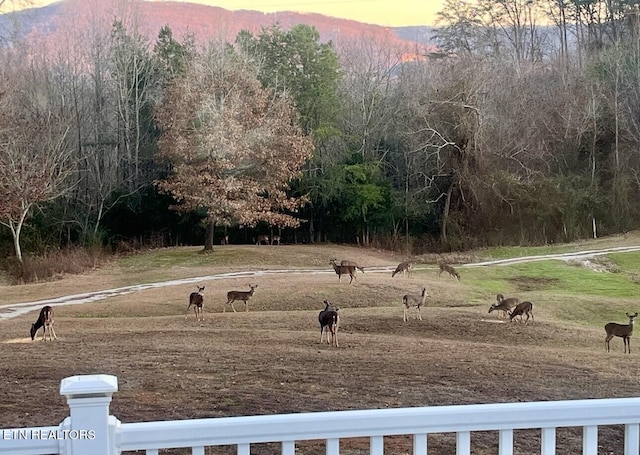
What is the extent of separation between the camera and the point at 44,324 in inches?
151

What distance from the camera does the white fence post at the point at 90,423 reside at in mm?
1284

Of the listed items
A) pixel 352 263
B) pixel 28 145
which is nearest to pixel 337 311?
pixel 352 263

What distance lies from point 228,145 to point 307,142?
26.2 inches

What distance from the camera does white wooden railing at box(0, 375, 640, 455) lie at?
1296 mm

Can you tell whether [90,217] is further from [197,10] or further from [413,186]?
[413,186]

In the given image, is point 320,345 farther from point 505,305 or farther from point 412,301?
point 505,305

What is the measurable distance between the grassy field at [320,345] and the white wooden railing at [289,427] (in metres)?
1.39

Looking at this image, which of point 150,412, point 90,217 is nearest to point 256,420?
point 150,412

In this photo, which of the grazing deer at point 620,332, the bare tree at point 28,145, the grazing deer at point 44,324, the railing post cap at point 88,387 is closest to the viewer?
the railing post cap at point 88,387

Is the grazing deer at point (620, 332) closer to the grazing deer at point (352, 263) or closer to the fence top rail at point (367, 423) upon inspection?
the grazing deer at point (352, 263)

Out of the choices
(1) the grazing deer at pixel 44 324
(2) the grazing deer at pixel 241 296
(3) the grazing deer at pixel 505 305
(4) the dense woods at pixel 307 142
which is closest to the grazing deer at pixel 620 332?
(3) the grazing deer at pixel 505 305

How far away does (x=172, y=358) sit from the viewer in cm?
356

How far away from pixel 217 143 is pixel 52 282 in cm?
151

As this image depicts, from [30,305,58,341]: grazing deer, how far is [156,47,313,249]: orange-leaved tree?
4.55 feet
